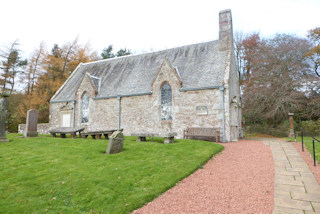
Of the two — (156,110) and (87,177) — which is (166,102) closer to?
(156,110)

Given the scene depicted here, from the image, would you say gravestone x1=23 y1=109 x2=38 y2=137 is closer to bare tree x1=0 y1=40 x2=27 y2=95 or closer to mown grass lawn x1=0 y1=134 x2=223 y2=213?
mown grass lawn x1=0 y1=134 x2=223 y2=213

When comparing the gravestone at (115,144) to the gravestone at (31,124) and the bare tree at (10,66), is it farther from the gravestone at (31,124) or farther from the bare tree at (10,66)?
the bare tree at (10,66)

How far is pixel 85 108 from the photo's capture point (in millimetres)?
20891

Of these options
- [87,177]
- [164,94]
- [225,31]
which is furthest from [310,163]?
[225,31]

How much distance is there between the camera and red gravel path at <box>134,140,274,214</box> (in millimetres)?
4418

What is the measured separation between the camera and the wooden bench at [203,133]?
14344 mm

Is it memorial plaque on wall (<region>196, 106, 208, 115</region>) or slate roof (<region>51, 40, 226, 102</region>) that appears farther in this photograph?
slate roof (<region>51, 40, 226, 102</region>)

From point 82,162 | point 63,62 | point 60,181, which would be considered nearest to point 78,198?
point 60,181

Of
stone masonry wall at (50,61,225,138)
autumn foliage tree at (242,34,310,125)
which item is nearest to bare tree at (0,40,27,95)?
stone masonry wall at (50,61,225,138)

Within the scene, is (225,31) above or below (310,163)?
above

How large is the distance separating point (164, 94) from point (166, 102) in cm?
74

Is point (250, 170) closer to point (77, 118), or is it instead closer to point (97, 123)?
point (97, 123)

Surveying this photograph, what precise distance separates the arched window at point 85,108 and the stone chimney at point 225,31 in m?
14.1

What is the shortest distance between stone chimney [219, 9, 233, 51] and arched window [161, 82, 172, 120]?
592 centimetres
